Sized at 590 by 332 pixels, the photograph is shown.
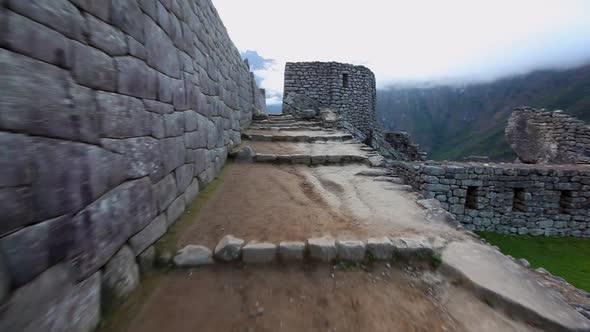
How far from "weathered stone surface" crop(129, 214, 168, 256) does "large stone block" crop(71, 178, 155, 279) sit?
0.20 ft

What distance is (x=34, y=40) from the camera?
1.29 m

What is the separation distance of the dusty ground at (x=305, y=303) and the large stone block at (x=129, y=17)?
214cm

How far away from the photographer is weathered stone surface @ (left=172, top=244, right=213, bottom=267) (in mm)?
2414

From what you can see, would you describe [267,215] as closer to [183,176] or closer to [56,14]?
[183,176]

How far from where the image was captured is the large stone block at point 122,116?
1.80m

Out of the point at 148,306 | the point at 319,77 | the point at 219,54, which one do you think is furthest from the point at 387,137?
the point at 148,306

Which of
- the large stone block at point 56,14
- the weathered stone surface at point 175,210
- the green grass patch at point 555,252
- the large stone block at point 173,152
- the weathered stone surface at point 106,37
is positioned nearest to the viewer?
the large stone block at point 56,14

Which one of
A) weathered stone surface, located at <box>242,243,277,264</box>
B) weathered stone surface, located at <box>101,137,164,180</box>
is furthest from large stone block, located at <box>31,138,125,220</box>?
weathered stone surface, located at <box>242,243,277,264</box>

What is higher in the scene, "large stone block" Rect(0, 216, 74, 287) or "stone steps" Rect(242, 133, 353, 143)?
"stone steps" Rect(242, 133, 353, 143)

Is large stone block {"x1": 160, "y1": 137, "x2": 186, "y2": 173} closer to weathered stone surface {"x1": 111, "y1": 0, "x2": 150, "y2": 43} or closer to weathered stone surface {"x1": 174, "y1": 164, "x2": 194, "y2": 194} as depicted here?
weathered stone surface {"x1": 174, "y1": 164, "x2": 194, "y2": 194}

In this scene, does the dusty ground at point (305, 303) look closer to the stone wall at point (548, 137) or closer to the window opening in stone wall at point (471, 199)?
the window opening in stone wall at point (471, 199)

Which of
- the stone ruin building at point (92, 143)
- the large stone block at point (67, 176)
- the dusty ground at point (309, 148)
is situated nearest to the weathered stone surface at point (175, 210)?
the stone ruin building at point (92, 143)

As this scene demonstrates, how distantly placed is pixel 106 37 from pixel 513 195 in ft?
37.6

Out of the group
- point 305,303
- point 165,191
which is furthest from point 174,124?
point 305,303
